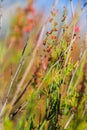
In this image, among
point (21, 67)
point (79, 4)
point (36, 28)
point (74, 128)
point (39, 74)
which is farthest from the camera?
point (39, 74)

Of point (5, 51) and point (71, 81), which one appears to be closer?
point (5, 51)

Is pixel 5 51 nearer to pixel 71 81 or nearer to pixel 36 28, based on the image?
pixel 36 28

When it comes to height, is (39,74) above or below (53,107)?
above

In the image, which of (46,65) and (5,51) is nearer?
(5,51)

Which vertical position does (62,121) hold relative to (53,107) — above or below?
below

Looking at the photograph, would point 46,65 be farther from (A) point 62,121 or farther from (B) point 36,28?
(B) point 36,28

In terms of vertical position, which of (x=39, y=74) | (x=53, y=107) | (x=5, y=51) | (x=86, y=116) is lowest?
(x=86, y=116)

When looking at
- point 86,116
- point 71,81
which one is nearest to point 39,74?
point 71,81

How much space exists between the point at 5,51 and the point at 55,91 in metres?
0.63

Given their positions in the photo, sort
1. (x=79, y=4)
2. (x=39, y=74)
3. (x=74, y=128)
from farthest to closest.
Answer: (x=39, y=74)
(x=74, y=128)
(x=79, y=4)

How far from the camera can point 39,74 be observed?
1280 millimetres

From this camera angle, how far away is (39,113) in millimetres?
1330

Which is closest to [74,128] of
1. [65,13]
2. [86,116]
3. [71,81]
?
[86,116]

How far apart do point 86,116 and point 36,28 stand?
0.74 meters
